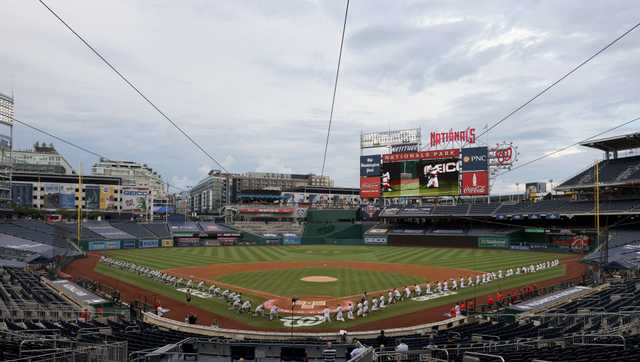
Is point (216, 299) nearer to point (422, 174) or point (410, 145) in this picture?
point (422, 174)

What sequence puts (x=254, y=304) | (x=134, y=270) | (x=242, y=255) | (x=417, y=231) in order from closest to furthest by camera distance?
(x=254, y=304), (x=134, y=270), (x=242, y=255), (x=417, y=231)

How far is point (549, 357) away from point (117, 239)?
2577 inches

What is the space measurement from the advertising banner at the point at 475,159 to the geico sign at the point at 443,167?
3.87 ft

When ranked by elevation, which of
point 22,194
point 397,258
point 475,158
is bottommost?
point 397,258

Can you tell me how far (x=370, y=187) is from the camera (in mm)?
71688

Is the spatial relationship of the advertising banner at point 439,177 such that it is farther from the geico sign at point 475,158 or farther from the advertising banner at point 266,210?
the advertising banner at point 266,210

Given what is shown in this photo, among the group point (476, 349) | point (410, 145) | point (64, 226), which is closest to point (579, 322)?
point (476, 349)

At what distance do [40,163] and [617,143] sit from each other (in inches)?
5120

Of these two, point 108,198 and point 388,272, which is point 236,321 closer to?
point 388,272

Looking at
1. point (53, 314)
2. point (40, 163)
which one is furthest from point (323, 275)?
point (40, 163)

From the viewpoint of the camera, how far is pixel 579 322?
1677 cm

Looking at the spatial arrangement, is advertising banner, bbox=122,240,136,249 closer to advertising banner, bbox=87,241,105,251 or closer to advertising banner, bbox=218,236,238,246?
advertising banner, bbox=87,241,105,251

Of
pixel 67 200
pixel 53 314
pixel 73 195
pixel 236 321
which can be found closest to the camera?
pixel 53 314

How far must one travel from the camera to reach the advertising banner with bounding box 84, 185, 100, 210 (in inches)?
3846
